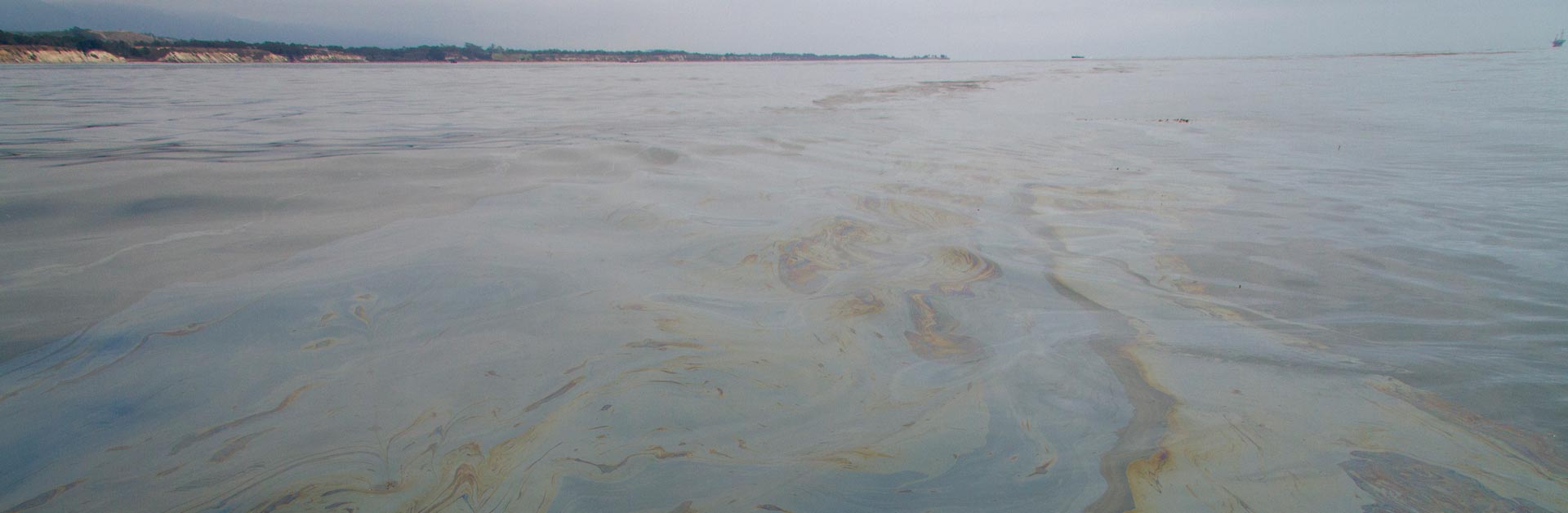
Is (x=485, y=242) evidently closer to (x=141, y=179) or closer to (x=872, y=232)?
(x=872, y=232)

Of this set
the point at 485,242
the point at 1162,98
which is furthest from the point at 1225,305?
the point at 1162,98

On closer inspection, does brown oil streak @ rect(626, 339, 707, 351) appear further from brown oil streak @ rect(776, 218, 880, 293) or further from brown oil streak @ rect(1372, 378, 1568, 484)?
brown oil streak @ rect(1372, 378, 1568, 484)

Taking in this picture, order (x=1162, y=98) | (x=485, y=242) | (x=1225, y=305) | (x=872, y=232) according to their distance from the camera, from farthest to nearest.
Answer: (x=1162, y=98) → (x=872, y=232) → (x=485, y=242) → (x=1225, y=305)

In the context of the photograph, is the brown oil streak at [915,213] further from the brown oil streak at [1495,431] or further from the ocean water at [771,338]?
the brown oil streak at [1495,431]

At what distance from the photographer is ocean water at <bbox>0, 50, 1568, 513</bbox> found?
117 cm

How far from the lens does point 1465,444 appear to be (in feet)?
4.03

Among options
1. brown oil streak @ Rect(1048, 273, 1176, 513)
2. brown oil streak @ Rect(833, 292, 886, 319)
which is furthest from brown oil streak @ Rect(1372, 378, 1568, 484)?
brown oil streak @ Rect(833, 292, 886, 319)

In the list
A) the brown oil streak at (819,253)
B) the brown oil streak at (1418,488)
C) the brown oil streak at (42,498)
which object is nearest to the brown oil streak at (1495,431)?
the brown oil streak at (1418,488)

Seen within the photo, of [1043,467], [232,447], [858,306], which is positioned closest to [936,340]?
Answer: [858,306]

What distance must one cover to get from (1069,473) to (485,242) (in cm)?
223

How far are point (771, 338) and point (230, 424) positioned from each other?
4.08 feet

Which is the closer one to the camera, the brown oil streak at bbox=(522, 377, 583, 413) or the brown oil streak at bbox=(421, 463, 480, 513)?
the brown oil streak at bbox=(421, 463, 480, 513)

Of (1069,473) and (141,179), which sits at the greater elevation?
(141,179)

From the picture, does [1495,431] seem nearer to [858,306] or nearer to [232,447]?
[858,306]
